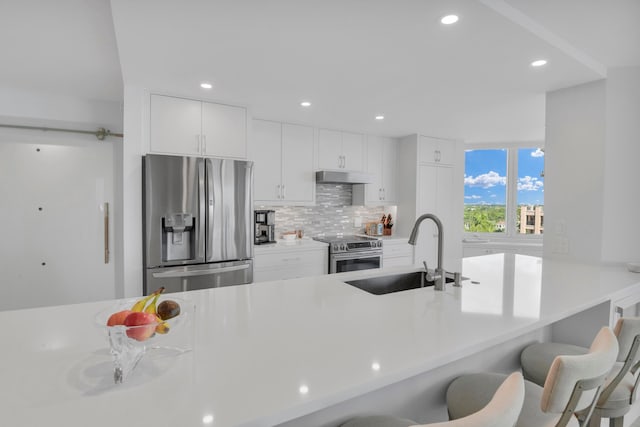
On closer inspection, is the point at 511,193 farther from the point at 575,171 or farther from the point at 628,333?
the point at 628,333

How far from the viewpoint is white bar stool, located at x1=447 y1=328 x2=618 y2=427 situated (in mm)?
902

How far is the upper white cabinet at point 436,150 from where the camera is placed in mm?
4379

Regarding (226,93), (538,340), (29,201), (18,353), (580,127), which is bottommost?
(538,340)

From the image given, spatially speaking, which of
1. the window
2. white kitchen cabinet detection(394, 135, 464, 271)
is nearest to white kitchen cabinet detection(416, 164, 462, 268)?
white kitchen cabinet detection(394, 135, 464, 271)

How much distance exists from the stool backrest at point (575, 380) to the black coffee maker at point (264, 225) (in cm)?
304

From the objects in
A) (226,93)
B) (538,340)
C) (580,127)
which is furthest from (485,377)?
(226,93)

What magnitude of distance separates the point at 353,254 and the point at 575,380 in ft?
9.54

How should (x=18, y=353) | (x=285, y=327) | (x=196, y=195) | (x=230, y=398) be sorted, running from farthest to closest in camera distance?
(x=196, y=195) → (x=285, y=327) → (x=18, y=353) → (x=230, y=398)

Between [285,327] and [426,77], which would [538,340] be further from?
[426,77]

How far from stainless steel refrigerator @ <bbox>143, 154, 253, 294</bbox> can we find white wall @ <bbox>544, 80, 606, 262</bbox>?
2.54 meters

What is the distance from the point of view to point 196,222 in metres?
2.74

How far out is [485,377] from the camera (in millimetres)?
1260

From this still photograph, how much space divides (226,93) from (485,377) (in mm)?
2669

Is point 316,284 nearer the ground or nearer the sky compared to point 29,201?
nearer the ground
